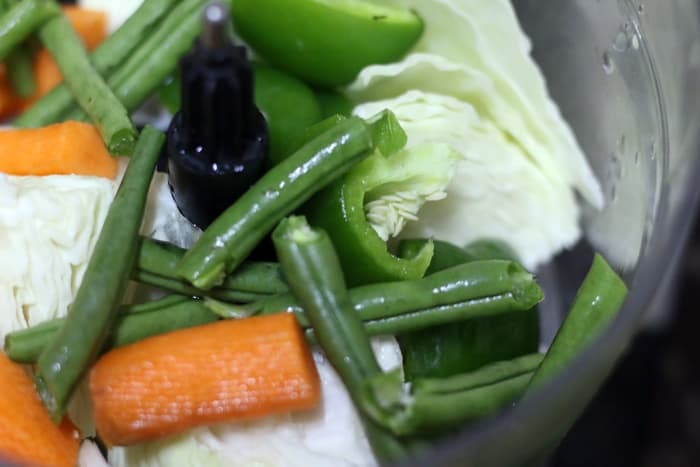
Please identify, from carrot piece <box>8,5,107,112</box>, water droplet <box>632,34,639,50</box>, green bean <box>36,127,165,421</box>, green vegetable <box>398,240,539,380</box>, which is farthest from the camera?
carrot piece <box>8,5,107,112</box>

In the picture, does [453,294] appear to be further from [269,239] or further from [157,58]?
[157,58]

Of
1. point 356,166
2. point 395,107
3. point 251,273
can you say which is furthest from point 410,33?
point 251,273

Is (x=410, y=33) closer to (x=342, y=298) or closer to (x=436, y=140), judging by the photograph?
(x=436, y=140)

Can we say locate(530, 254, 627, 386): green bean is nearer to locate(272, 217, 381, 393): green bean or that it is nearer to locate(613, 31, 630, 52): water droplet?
locate(272, 217, 381, 393): green bean

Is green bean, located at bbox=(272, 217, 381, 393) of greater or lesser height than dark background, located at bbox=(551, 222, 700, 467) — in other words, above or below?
above

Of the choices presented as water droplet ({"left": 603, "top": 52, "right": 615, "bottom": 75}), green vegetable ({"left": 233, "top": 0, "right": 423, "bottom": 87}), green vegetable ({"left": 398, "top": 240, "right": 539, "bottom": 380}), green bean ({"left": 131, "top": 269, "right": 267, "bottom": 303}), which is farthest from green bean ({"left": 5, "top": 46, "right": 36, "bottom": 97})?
water droplet ({"left": 603, "top": 52, "right": 615, "bottom": 75})
